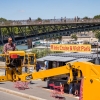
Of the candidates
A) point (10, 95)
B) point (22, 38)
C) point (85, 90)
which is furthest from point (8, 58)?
point (22, 38)

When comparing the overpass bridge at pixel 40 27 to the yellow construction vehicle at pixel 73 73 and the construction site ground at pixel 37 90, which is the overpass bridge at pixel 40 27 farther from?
the yellow construction vehicle at pixel 73 73

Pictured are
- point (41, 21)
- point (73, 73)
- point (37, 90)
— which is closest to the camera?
point (73, 73)

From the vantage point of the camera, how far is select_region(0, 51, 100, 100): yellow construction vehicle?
8.48 m

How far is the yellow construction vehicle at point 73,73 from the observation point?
27.8 feet

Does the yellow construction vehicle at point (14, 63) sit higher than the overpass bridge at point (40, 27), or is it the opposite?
the overpass bridge at point (40, 27)

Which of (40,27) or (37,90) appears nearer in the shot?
(37,90)

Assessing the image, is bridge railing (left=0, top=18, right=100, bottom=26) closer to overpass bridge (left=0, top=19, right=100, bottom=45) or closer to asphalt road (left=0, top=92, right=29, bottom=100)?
overpass bridge (left=0, top=19, right=100, bottom=45)

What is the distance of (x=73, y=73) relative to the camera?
955 centimetres

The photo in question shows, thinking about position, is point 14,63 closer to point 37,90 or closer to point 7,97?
point 7,97

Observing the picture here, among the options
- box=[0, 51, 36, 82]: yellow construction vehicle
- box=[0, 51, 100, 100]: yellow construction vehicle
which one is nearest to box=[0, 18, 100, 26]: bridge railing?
box=[0, 51, 36, 82]: yellow construction vehicle

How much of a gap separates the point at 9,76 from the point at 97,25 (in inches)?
2549

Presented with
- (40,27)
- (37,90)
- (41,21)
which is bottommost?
(37,90)

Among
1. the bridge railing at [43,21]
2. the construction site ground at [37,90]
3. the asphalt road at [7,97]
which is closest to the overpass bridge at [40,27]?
the bridge railing at [43,21]

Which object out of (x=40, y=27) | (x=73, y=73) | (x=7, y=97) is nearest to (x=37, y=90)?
(x=7, y=97)
